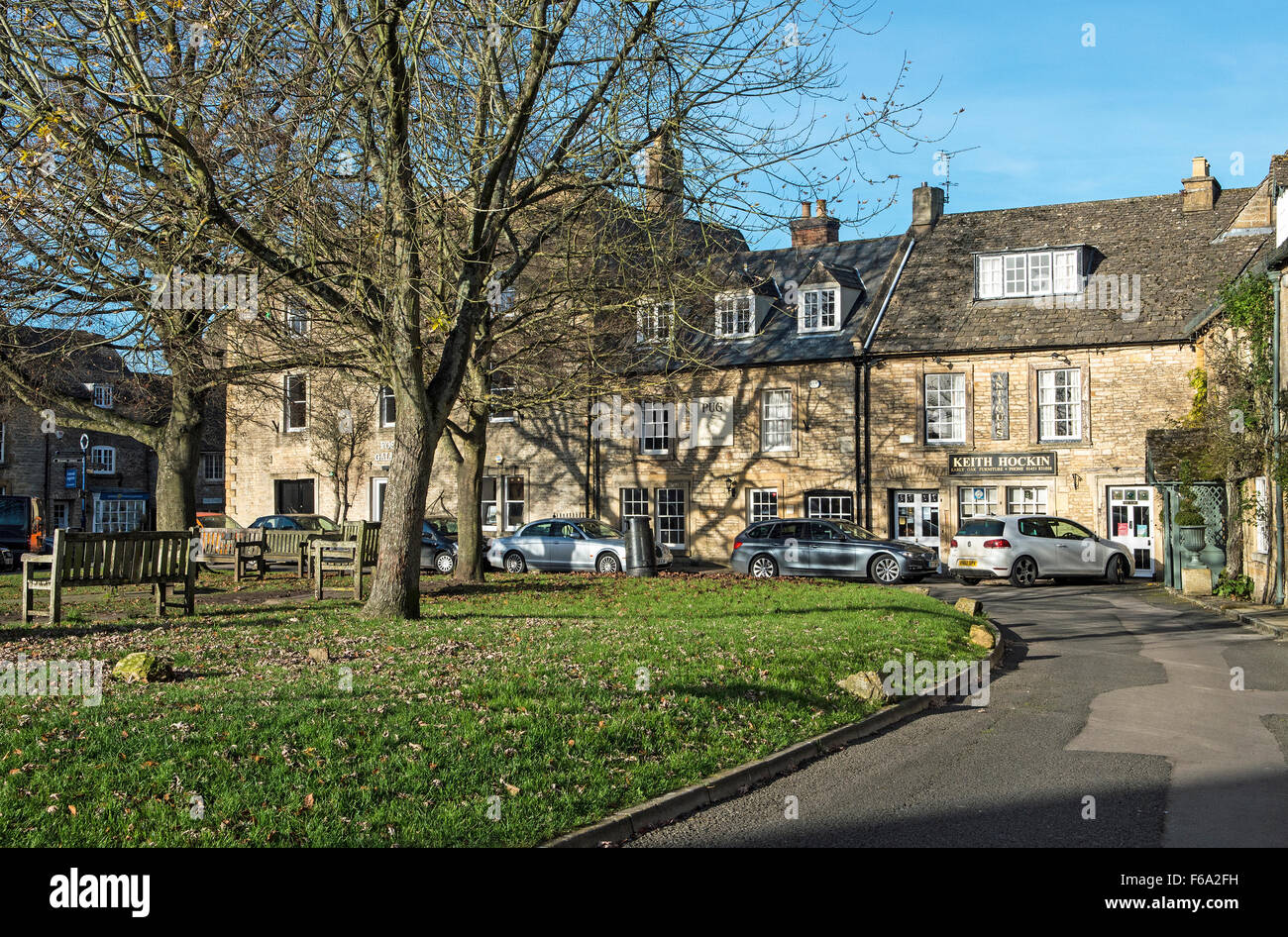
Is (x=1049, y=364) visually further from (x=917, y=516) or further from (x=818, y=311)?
(x=818, y=311)

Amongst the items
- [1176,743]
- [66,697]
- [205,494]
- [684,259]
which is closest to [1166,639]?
[1176,743]

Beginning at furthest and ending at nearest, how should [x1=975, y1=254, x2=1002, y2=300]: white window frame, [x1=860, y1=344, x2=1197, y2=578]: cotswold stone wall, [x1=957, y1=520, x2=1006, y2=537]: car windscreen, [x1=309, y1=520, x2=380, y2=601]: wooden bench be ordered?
1. [x1=975, y1=254, x2=1002, y2=300]: white window frame
2. [x1=860, y1=344, x2=1197, y2=578]: cotswold stone wall
3. [x1=957, y1=520, x2=1006, y2=537]: car windscreen
4. [x1=309, y1=520, x2=380, y2=601]: wooden bench

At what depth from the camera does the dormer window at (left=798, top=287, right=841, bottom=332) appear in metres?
34.0

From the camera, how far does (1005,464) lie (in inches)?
1206

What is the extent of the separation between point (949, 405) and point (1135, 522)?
5791 millimetres

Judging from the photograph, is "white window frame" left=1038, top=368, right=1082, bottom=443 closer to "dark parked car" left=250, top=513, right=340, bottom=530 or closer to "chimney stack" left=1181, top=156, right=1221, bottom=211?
"chimney stack" left=1181, top=156, right=1221, bottom=211

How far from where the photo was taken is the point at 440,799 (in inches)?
241

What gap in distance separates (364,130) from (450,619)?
19.4 ft

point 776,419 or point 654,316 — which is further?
point 776,419

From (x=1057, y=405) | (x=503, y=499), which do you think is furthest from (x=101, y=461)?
(x=1057, y=405)

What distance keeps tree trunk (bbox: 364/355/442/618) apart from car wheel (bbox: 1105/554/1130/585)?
→ 18693 millimetres

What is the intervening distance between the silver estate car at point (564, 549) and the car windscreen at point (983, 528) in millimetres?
7564

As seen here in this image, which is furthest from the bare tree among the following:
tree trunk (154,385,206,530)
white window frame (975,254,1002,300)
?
white window frame (975,254,1002,300)
